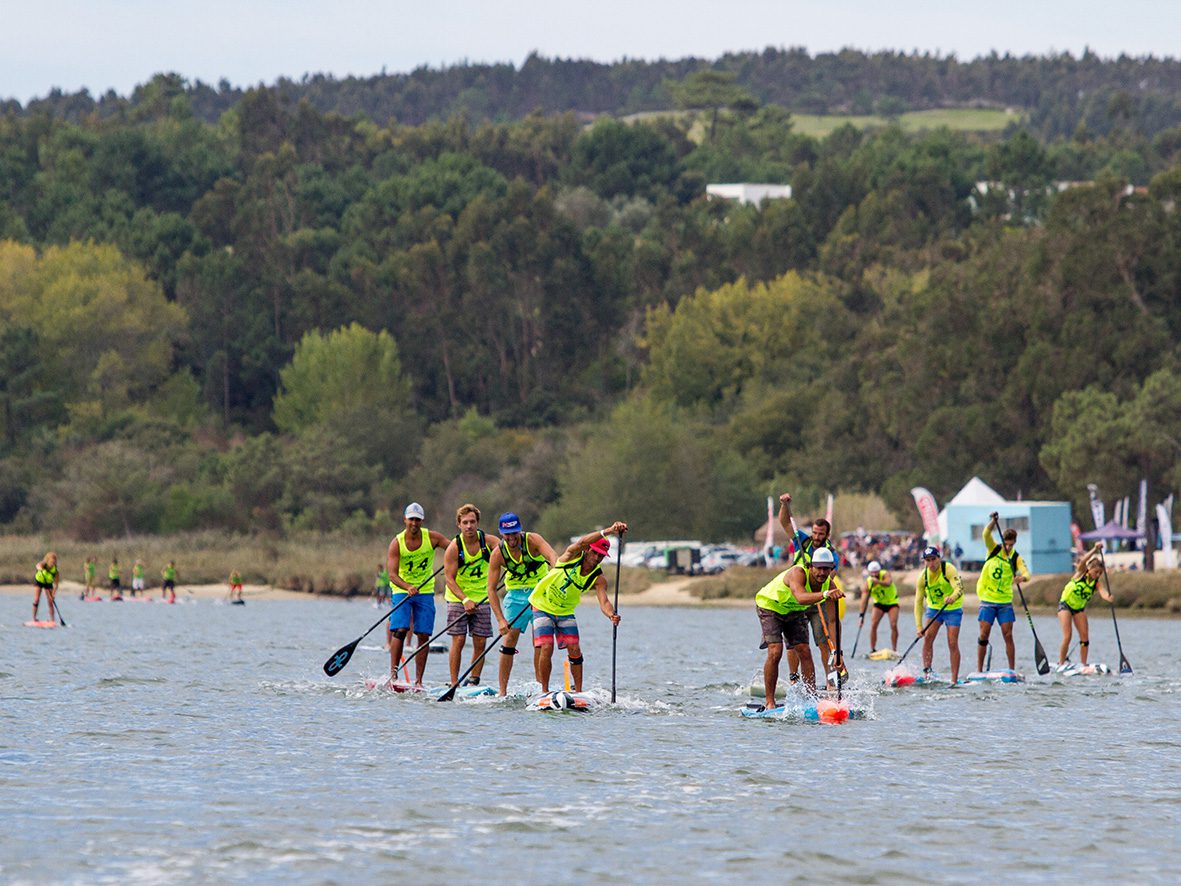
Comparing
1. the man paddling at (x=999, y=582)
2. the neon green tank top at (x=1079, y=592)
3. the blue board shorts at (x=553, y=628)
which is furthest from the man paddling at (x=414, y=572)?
the neon green tank top at (x=1079, y=592)

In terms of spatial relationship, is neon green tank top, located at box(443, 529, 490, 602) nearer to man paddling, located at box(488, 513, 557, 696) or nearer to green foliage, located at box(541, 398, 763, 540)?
man paddling, located at box(488, 513, 557, 696)

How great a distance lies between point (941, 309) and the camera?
86.6m

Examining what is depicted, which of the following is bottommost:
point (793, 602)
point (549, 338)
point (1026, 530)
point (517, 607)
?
point (517, 607)

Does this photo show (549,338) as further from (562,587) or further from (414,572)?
(562,587)

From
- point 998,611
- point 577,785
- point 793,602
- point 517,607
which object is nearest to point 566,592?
point 517,607

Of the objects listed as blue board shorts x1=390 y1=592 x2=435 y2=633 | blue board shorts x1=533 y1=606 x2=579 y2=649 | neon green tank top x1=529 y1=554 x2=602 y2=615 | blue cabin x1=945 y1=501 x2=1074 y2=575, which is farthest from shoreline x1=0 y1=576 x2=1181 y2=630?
neon green tank top x1=529 y1=554 x2=602 y2=615

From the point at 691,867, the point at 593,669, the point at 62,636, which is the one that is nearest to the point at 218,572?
the point at 62,636

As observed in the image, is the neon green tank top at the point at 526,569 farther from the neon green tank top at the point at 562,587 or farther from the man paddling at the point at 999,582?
the man paddling at the point at 999,582

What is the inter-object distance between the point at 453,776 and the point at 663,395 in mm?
90705

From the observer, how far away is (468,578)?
22844 millimetres

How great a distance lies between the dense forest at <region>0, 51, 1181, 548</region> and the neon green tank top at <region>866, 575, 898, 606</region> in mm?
43472

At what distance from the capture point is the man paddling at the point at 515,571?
855 inches

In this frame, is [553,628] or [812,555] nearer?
[553,628]

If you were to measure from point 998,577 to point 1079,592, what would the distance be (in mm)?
2554
